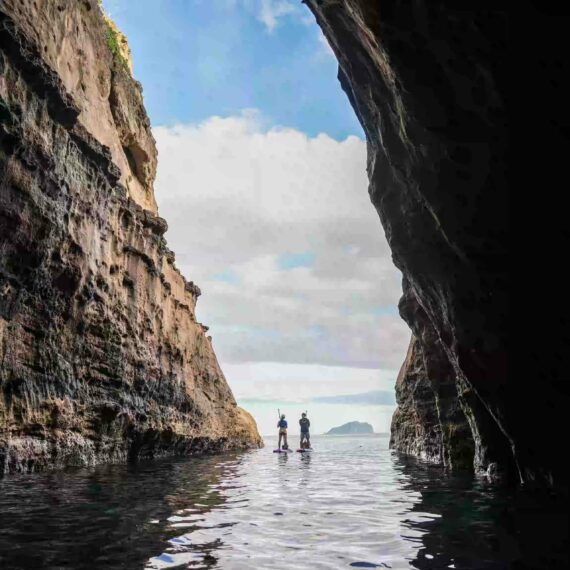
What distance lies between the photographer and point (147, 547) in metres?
6.05

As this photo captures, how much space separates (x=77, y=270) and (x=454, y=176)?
44.0 ft

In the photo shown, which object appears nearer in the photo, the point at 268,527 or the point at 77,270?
the point at 268,527

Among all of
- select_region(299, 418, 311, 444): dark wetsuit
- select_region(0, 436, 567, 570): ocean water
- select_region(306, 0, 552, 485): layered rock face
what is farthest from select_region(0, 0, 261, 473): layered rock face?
select_region(306, 0, 552, 485): layered rock face

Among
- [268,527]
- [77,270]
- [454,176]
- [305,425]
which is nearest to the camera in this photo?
[268,527]

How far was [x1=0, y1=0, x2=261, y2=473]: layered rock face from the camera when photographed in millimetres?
14570

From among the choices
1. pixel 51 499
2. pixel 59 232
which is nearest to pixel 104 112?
pixel 59 232

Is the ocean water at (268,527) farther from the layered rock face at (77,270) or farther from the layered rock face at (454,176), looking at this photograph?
the layered rock face at (77,270)

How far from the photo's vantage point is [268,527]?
753 cm

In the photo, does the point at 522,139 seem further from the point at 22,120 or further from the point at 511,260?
the point at 22,120

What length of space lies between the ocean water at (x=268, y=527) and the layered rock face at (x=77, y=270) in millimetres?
4334

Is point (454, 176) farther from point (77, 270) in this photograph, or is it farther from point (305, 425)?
point (305, 425)

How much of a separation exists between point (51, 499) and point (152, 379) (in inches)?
636

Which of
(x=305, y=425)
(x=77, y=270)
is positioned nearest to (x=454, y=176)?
(x=77, y=270)

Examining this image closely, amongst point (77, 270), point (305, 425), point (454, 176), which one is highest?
point (77, 270)
